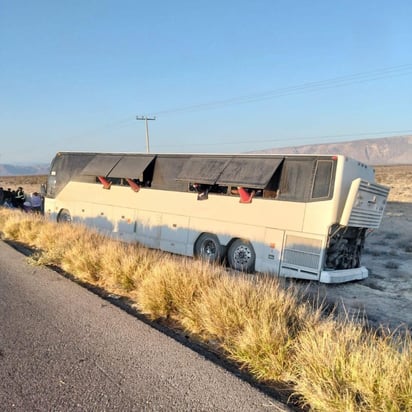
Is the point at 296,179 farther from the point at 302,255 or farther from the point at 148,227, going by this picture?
the point at 148,227

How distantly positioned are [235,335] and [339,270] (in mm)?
6055

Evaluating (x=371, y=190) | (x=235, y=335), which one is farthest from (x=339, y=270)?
(x=235, y=335)

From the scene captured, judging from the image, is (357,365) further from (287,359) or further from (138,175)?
(138,175)

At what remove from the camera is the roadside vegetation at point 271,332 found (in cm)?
341

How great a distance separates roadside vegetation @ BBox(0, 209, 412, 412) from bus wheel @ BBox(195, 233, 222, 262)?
3739mm

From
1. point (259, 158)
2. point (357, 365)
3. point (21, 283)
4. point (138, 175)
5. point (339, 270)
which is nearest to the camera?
point (357, 365)

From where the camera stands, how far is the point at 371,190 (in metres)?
10.4

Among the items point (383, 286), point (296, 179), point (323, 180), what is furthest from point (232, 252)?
point (383, 286)

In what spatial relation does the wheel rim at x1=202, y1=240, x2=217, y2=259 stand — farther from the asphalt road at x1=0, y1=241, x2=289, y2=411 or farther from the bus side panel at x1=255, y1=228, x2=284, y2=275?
the asphalt road at x1=0, y1=241, x2=289, y2=411

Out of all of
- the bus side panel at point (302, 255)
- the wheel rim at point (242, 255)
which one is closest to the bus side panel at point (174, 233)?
the wheel rim at point (242, 255)

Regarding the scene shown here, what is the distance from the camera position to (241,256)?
37.4 feet

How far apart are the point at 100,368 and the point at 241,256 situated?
7568mm

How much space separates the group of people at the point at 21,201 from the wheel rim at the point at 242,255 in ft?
49.6

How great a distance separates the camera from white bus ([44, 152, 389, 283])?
32.3ft
